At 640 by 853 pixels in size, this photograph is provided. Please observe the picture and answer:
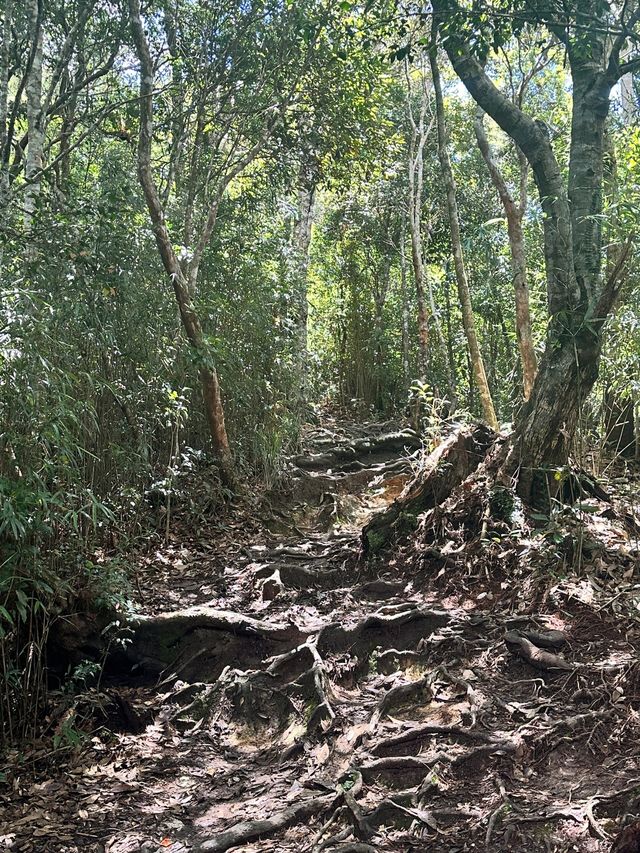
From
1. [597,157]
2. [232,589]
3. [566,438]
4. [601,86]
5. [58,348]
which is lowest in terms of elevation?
[232,589]

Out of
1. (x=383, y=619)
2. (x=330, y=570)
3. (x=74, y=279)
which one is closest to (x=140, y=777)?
(x=383, y=619)

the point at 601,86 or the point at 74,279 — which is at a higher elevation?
the point at 601,86

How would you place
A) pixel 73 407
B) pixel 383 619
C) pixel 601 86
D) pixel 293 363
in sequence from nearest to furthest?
pixel 73 407, pixel 383 619, pixel 601 86, pixel 293 363

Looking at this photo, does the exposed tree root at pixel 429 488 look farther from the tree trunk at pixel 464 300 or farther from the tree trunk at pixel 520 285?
the tree trunk at pixel 464 300

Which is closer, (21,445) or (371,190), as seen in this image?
(21,445)

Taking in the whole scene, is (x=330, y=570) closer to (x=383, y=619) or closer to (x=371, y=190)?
(x=383, y=619)

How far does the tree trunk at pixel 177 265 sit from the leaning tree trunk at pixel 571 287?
2.97 metres

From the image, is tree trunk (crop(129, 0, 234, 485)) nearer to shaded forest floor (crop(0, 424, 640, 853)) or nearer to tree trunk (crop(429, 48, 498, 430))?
shaded forest floor (crop(0, 424, 640, 853))

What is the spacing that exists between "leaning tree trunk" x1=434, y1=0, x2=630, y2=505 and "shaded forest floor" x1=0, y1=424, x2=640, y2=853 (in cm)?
58

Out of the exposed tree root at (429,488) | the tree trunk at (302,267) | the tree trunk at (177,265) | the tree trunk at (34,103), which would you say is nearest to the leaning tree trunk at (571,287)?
the exposed tree root at (429,488)

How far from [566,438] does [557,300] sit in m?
1.10

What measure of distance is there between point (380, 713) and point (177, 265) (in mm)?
4921

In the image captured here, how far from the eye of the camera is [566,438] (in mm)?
5723

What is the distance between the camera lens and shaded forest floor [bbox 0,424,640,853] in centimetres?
330
